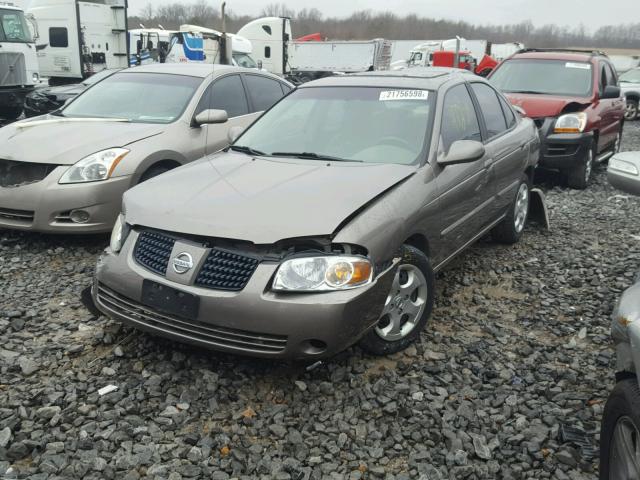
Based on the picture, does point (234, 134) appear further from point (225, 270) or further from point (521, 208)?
point (521, 208)

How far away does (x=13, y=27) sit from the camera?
42.8ft

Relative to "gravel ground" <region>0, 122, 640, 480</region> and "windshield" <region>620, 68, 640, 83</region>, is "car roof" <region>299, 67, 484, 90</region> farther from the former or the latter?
"windshield" <region>620, 68, 640, 83</region>

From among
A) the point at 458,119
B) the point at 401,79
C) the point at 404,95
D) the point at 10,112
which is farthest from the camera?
the point at 10,112

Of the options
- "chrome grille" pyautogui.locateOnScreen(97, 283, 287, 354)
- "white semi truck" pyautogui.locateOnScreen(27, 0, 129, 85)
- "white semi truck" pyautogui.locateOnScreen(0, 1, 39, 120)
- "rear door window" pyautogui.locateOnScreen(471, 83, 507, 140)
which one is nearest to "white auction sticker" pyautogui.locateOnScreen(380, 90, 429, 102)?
"rear door window" pyautogui.locateOnScreen(471, 83, 507, 140)

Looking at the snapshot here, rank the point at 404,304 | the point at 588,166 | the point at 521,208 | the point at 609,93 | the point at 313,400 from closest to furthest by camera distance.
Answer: the point at 313,400 < the point at 404,304 < the point at 521,208 < the point at 588,166 < the point at 609,93

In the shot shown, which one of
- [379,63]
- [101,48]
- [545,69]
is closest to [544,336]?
[545,69]

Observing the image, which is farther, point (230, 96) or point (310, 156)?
point (230, 96)

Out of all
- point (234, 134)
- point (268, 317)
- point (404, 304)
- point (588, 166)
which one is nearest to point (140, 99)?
point (234, 134)

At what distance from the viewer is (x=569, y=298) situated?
4.49 meters

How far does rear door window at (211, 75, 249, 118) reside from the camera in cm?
624

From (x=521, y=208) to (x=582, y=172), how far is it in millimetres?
2939

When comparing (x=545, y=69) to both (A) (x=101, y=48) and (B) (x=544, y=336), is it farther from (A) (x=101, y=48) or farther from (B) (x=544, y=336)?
(A) (x=101, y=48)

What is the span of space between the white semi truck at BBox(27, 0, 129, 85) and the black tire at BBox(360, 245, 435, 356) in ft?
52.0

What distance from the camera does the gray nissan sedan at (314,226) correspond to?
114 inches
